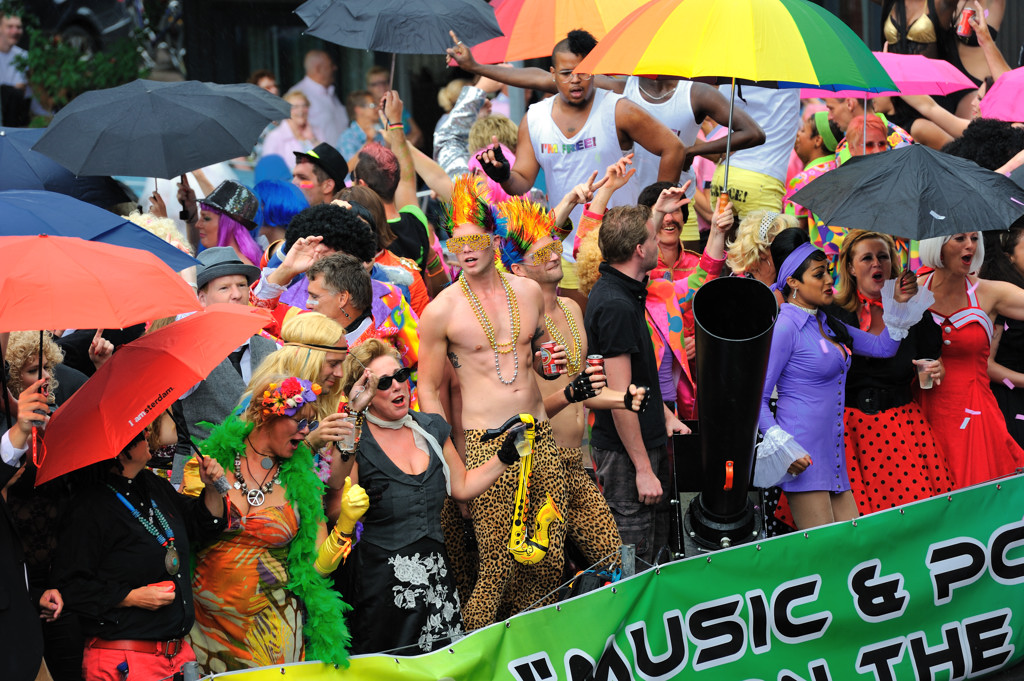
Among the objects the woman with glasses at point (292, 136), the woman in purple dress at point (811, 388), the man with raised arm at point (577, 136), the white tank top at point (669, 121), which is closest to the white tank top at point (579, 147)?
the man with raised arm at point (577, 136)

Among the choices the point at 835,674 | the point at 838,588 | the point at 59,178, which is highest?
the point at 59,178

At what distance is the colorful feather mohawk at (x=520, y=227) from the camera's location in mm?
5926

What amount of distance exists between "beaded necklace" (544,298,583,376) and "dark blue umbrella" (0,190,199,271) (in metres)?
1.82

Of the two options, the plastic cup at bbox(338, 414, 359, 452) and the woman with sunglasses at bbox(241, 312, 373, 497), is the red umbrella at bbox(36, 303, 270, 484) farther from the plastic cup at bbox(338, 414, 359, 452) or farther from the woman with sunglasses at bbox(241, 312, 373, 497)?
the plastic cup at bbox(338, 414, 359, 452)

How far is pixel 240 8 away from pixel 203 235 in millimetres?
8131

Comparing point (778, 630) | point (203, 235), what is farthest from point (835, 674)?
point (203, 235)

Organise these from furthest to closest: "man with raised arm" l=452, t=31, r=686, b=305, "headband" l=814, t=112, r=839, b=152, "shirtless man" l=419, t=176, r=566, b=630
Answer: "headband" l=814, t=112, r=839, b=152 < "man with raised arm" l=452, t=31, r=686, b=305 < "shirtless man" l=419, t=176, r=566, b=630

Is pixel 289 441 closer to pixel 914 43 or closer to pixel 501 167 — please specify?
pixel 501 167

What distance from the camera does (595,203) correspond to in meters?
6.96

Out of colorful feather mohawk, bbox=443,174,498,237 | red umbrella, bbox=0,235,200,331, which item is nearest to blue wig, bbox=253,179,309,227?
colorful feather mohawk, bbox=443,174,498,237

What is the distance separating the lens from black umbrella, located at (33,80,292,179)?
20.1 feet

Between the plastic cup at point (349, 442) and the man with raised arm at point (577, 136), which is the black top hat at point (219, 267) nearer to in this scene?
the plastic cup at point (349, 442)

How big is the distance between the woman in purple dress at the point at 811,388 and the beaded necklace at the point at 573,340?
3.14ft

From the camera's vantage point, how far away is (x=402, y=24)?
6977 mm
